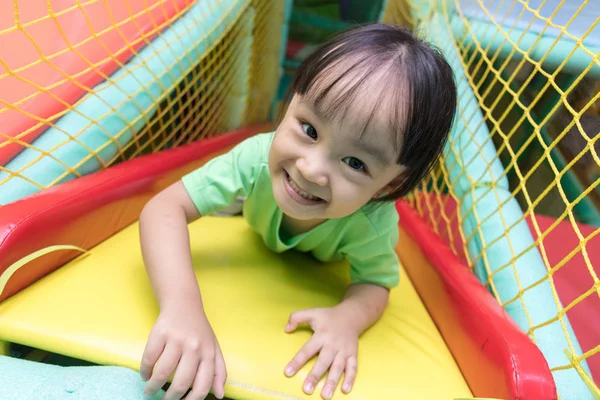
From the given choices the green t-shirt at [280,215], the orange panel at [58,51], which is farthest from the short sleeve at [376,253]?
the orange panel at [58,51]

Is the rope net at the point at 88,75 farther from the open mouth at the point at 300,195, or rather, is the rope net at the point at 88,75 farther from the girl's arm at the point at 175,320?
the open mouth at the point at 300,195

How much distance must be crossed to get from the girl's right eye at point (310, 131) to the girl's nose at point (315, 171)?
32mm

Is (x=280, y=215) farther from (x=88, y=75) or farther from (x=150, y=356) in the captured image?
(x=88, y=75)

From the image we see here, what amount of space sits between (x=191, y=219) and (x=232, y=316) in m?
0.15

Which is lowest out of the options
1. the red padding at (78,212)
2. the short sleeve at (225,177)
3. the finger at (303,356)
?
the red padding at (78,212)

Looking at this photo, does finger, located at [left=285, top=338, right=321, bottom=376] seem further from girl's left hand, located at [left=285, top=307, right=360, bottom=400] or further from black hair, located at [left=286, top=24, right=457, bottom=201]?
black hair, located at [left=286, top=24, right=457, bottom=201]

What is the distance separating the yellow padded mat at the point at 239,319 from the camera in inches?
19.5

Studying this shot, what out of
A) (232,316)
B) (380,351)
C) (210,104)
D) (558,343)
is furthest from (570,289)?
(210,104)

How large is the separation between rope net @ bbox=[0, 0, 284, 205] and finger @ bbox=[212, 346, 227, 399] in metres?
0.36

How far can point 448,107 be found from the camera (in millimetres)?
542

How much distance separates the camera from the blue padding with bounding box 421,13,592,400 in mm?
604

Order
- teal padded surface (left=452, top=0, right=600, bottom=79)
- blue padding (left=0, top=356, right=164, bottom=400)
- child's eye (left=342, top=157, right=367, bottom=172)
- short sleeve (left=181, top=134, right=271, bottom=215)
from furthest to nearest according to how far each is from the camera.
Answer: teal padded surface (left=452, top=0, right=600, bottom=79)
short sleeve (left=181, top=134, right=271, bottom=215)
child's eye (left=342, top=157, right=367, bottom=172)
blue padding (left=0, top=356, right=164, bottom=400)

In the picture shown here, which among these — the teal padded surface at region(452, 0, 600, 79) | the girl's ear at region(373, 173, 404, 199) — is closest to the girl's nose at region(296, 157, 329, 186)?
the girl's ear at region(373, 173, 404, 199)

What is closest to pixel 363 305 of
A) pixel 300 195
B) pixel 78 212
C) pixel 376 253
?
pixel 376 253
